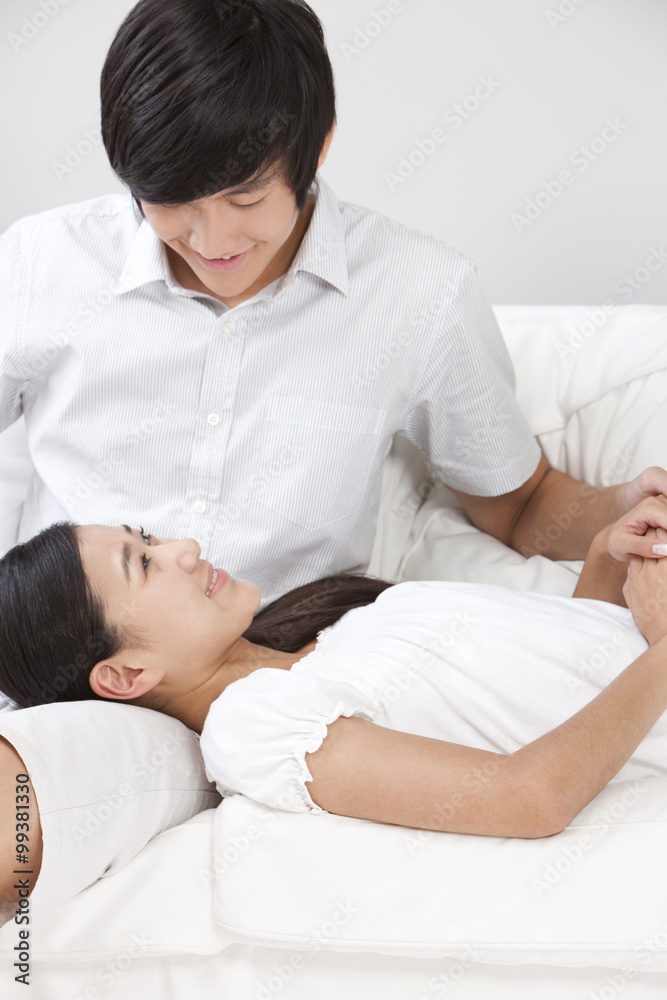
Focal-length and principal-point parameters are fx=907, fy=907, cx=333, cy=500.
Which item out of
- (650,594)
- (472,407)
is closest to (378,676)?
(650,594)

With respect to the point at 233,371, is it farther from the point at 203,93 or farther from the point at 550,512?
the point at 550,512

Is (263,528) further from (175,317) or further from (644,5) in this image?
(644,5)

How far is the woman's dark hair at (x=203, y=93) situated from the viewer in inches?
40.3

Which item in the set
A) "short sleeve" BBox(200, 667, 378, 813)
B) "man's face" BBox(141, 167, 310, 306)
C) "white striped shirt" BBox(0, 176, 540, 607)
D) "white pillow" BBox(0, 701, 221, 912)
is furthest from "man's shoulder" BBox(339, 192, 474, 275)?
"white pillow" BBox(0, 701, 221, 912)

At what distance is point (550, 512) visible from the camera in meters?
1.59

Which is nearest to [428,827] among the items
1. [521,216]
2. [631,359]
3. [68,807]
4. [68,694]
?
[68,807]

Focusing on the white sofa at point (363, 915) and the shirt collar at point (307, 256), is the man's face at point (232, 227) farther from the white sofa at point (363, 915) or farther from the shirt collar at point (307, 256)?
the white sofa at point (363, 915)

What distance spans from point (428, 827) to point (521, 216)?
5.49 feet

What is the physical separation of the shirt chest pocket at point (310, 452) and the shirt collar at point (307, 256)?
19 centimetres

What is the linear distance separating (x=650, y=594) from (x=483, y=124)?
1373 mm

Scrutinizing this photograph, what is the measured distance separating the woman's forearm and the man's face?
724 mm

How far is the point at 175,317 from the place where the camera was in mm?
1395

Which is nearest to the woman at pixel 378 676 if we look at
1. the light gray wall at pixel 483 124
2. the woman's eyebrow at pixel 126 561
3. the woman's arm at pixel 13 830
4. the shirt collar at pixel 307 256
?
the woman's eyebrow at pixel 126 561

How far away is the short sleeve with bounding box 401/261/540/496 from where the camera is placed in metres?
1.45
